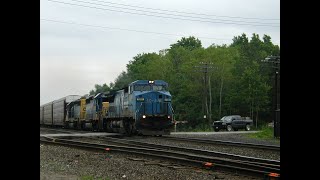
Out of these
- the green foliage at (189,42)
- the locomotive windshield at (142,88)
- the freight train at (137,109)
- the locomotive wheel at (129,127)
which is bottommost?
the locomotive wheel at (129,127)

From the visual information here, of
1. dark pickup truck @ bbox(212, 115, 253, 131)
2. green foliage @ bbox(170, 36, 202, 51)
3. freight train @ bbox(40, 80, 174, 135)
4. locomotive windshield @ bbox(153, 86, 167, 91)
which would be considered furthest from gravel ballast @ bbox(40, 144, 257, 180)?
green foliage @ bbox(170, 36, 202, 51)

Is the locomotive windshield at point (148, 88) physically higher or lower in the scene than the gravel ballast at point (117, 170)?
higher

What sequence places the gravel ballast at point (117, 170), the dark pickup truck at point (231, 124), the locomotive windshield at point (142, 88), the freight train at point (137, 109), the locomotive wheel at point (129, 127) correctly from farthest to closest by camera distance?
the dark pickup truck at point (231, 124) → the locomotive wheel at point (129, 127) → the locomotive windshield at point (142, 88) → the freight train at point (137, 109) → the gravel ballast at point (117, 170)

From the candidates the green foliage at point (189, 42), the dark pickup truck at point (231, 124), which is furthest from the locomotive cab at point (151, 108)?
the green foliage at point (189, 42)

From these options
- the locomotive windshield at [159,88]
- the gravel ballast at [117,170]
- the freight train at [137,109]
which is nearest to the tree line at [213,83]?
the freight train at [137,109]

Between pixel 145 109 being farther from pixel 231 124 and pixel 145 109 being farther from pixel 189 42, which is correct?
pixel 189 42

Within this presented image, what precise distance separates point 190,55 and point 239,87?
1146 cm

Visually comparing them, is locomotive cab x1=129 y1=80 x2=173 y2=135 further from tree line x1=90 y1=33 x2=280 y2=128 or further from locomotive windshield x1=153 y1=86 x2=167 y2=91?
tree line x1=90 y1=33 x2=280 y2=128

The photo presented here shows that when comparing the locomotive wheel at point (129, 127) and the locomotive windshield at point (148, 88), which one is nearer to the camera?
the locomotive windshield at point (148, 88)

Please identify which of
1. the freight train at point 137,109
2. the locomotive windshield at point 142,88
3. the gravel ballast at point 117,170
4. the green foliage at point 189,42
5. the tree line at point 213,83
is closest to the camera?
the gravel ballast at point 117,170

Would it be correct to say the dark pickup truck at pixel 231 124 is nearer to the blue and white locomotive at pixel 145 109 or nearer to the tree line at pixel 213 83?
the tree line at pixel 213 83

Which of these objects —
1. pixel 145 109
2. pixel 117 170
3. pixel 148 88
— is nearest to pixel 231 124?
A: pixel 148 88
